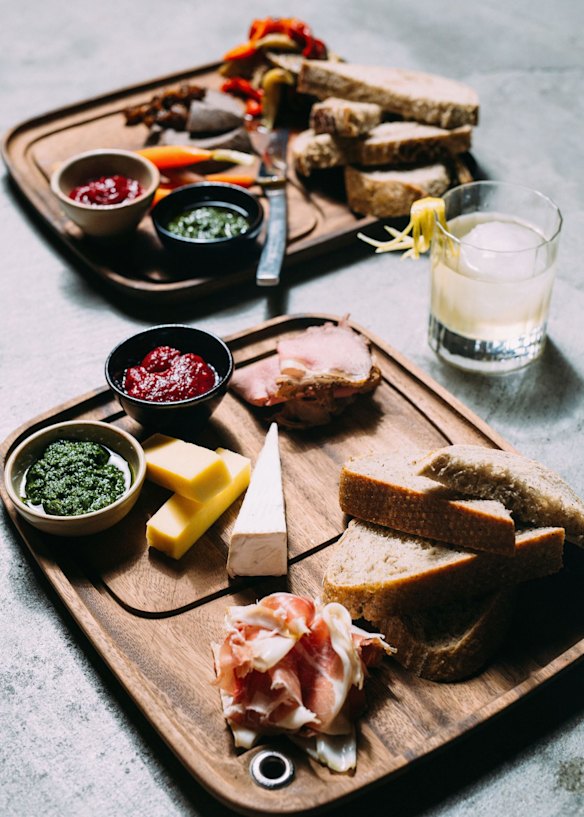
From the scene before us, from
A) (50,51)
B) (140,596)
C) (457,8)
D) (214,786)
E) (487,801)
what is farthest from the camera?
(457,8)

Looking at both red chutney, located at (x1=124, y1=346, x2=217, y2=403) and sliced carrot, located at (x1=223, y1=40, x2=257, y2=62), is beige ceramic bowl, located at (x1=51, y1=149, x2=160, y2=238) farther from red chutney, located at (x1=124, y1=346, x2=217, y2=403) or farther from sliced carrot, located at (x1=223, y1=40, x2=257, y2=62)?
sliced carrot, located at (x1=223, y1=40, x2=257, y2=62)

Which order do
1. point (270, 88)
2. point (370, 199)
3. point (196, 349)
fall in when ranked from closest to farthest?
point (196, 349) < point (370, 199) < point (270, 88)

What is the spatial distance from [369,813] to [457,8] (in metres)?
4.49

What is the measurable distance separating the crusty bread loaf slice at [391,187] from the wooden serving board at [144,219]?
0.20ft

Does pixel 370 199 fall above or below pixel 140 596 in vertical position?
above

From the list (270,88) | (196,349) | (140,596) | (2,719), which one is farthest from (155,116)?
(2,719)

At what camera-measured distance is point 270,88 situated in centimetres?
389

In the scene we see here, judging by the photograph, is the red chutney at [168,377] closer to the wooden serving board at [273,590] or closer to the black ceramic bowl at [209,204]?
the wooden serving board at [273,590]

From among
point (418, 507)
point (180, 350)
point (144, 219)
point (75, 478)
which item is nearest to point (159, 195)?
point (144, 219)

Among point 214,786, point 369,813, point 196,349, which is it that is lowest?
point 369,813

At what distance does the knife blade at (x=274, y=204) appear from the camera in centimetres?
309

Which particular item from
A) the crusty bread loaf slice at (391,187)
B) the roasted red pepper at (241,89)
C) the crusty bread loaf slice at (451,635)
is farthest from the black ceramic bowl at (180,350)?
the roasted red pepper at (241,89)

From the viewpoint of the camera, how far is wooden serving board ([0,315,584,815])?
1.83 metres

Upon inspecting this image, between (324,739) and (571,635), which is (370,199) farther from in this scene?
(324,739)
